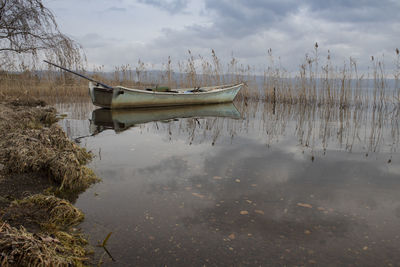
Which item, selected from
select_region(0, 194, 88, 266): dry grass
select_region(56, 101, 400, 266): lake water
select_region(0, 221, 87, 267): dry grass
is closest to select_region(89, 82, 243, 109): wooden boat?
select_region(56, 101, 400, 266): lake water

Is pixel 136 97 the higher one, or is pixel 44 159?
pixel 136 97

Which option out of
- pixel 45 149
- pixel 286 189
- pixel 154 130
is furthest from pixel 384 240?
pixel 154 130

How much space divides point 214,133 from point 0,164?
4604mm

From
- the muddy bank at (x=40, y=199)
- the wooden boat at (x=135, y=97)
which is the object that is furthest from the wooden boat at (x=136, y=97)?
the muddy bank at (x=40, y=199)

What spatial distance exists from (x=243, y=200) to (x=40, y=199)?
2.05 meters

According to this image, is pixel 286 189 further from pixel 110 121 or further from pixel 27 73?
pixel 27 73

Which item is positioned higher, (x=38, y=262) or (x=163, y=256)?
(x=38, y=262)

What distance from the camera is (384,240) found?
2613 mm

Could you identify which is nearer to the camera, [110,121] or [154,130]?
[154,130]

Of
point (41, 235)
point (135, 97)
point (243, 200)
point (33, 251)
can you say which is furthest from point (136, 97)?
point (33, 251)

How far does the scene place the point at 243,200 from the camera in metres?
3.42

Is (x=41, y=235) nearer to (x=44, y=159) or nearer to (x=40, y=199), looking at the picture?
(x=40, y=199)

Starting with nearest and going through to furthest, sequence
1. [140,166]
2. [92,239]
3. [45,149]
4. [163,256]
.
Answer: [163,256]
[92,239]
[45,149]
[140,166]

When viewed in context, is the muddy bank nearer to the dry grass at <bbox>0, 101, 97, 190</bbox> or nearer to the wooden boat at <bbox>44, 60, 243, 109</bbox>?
the dry grass at <bbox>0, 101, 97, 190</bbox>
